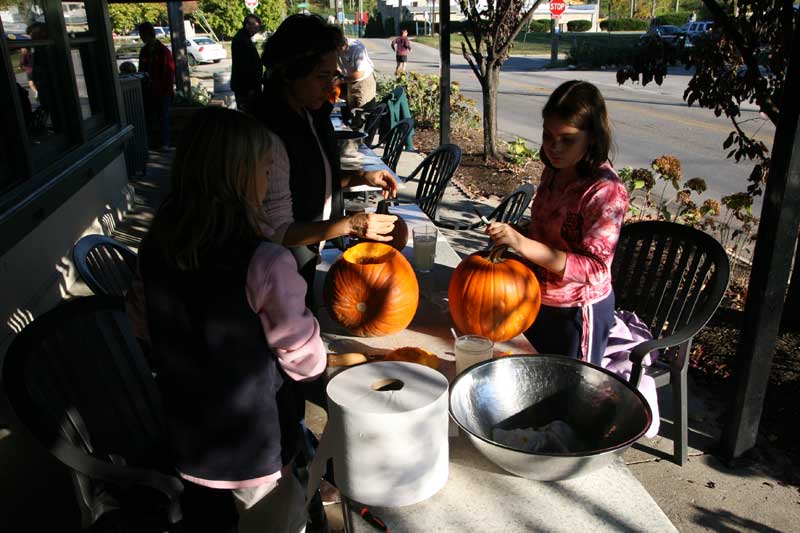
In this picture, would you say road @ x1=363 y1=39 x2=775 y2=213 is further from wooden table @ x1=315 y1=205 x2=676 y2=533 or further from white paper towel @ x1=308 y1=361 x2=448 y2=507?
white paper towel @ x1=308 y1=361 x2=448 y2=507

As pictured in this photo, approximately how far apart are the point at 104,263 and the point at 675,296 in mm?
2529

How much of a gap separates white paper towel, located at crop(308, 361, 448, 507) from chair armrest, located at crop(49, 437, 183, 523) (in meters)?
0.63

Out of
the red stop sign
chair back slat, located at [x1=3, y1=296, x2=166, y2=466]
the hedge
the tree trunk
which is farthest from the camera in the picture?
the hedge

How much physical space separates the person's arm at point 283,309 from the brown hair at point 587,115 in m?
1.19

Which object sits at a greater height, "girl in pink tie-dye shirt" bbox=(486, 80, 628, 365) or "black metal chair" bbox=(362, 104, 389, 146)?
"girl in pink tie-dye shirt" bbox=(486, 80, 628, 365)

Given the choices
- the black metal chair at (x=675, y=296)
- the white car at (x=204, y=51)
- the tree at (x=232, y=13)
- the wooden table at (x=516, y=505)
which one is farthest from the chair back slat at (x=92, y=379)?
the tree at (x=232, y=13)

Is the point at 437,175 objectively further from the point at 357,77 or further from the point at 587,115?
the point at 357,77

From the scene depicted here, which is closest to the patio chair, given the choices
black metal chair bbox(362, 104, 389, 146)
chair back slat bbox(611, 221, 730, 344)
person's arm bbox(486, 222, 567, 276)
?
chair back slat bbox(611, 221, 730, 344)

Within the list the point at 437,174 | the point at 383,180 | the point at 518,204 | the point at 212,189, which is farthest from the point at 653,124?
the point at 212,189

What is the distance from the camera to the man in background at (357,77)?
888 centimetres

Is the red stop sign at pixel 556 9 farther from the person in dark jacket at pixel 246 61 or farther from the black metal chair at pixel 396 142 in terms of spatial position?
the black metal chair at pixel 396 142

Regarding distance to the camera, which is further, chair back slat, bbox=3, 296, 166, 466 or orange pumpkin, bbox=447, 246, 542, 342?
orange pumpkin, bbox=447, 246, 542, 342

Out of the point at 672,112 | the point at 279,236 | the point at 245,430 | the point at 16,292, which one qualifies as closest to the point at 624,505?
the point at 245,430

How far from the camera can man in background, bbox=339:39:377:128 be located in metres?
8.88
